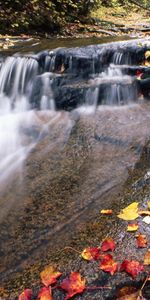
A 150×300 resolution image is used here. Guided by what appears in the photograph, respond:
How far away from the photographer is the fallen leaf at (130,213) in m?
3.03

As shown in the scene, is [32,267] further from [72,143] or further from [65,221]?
[72,143]

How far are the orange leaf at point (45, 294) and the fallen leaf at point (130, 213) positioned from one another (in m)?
0.96

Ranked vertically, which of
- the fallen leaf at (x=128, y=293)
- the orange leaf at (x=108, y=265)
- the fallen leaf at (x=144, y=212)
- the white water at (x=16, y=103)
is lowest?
the fallen leaf at (x=128, y=293)

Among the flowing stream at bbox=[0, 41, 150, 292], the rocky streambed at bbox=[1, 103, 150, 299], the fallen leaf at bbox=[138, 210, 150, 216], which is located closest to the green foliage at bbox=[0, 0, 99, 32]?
the flowing stream at bbox=[0, 41, 150, 292]

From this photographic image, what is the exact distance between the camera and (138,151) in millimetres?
4652

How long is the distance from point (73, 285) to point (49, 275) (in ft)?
0.75

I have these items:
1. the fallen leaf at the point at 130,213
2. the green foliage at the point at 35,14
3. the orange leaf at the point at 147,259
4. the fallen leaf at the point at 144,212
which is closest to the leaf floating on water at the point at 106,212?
the fallen leaf at the point at 130,213

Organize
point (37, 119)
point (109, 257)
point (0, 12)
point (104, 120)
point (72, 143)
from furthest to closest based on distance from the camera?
1. point (0, 12)
2. point (37, 119)
3. point (104, 120)
4. point (72, 143)
5. point (109, 257)

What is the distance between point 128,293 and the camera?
2324 millimetres

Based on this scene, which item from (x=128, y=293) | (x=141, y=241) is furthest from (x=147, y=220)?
(x=128, y=293)

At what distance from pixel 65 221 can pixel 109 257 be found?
836mm

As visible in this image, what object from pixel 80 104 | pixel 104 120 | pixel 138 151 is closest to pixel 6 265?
pixel 138 151

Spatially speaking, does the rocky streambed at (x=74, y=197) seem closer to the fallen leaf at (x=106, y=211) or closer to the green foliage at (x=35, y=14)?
the fallen leaf at (x=106, y=211)

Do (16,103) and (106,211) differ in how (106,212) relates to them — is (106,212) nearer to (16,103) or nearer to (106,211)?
(106,211)
